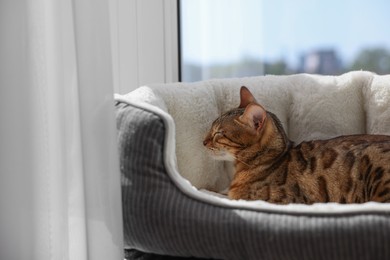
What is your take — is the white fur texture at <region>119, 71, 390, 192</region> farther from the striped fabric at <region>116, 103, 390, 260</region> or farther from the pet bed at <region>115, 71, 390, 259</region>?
the striped fabric at <region>116, 103, 390, 260</region>

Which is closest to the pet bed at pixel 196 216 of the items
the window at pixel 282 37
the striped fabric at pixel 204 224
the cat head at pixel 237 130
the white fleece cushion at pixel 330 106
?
the striped fabric at pixel 204 224

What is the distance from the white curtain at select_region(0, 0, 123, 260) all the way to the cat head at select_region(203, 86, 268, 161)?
53 cm

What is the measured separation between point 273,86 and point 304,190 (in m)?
0.48

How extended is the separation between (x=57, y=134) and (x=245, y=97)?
73 centimetres

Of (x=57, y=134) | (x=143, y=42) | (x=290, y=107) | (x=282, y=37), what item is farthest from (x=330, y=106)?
(x=57, y=134)

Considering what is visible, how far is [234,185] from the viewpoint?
1.70 metres

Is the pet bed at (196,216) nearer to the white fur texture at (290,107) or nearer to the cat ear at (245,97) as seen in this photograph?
the white fur texture at (290,107)

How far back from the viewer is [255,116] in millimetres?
1638

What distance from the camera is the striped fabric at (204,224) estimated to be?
1072 mm

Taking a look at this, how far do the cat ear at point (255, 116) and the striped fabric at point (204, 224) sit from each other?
41 cm

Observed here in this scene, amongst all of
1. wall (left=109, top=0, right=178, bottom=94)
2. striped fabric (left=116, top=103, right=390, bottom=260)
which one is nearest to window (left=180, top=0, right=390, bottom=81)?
wall (left=109, top=0, right=178, bottom=94)

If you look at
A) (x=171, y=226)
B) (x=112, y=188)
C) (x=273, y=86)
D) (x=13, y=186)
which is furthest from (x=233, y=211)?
(x=273, y=86)

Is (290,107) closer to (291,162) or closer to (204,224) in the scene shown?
(291,162)

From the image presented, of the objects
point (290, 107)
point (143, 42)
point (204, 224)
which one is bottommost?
point (204, 224)
